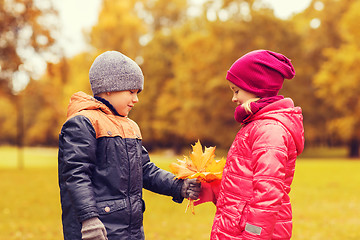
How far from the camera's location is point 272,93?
2.79 m

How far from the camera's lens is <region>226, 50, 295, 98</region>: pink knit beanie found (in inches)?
107

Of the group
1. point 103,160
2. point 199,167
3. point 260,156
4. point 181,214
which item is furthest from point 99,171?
point 181,214

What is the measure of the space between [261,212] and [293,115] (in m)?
0.67

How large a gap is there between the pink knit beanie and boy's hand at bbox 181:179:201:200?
2.85ft

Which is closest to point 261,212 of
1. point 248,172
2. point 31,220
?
point 248,172

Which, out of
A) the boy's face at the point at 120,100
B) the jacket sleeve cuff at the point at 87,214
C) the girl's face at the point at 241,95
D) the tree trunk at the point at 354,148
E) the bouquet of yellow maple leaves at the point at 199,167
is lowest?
the tree trunk at the point at 354,148

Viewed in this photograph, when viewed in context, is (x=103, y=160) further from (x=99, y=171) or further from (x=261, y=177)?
(x=261, y=177)

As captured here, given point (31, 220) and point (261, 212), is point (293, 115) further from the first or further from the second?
point (31, 220)

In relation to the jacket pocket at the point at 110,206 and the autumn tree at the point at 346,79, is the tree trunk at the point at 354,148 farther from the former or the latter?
the jacket pocket at the point at 110,206

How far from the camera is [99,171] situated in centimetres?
276

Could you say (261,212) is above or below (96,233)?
above

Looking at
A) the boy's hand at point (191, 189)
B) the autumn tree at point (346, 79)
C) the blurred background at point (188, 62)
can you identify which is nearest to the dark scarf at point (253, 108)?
the boy's hand at point (191, 189)

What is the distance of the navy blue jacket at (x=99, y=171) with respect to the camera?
2.60 meters

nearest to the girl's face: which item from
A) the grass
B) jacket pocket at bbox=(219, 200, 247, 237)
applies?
jacket pocket at bbox=(219, 200, 247, 237)
